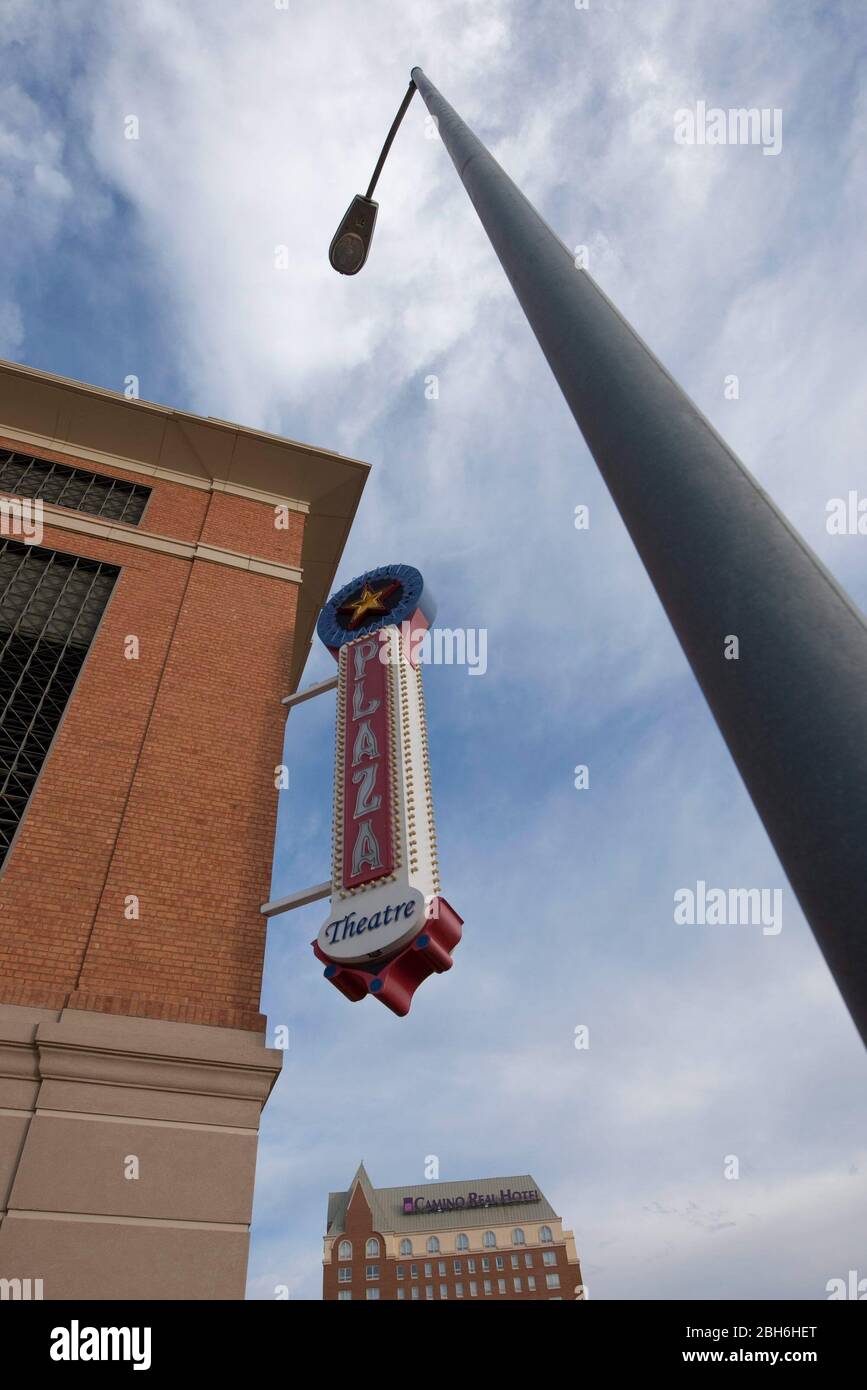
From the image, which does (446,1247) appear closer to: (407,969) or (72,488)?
(72,488)

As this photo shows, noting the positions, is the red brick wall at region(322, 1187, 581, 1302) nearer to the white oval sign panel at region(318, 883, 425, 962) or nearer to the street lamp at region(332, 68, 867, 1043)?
the white oval sign panel at region(318, 883, 425, 962)

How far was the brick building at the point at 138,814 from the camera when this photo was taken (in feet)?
27.1

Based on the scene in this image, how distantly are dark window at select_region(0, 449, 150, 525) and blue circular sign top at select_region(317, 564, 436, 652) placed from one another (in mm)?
5170

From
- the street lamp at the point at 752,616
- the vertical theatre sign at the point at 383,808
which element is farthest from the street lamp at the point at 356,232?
the street lamp at the point at 752,616

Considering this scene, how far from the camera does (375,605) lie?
1350 cm

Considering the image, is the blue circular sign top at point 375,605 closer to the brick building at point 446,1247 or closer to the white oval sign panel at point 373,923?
the white oval sign panel at point 373,923

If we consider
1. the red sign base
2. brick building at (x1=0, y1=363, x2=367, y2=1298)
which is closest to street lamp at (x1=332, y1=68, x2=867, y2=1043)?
the red sign base

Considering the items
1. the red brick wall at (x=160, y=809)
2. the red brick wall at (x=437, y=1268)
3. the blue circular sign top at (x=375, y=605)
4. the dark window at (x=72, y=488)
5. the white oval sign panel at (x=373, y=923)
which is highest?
the red brick wall at (x=437, y=1268)

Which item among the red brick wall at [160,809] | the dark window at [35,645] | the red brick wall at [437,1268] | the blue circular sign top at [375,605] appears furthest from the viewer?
the red brick wall at [437,1268]

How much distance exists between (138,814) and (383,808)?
350 centimetres

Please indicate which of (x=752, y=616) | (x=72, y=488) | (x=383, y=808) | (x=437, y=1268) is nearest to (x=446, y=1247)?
(x=437, y=1268)

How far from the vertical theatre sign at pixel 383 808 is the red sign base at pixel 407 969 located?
1 centimetres
